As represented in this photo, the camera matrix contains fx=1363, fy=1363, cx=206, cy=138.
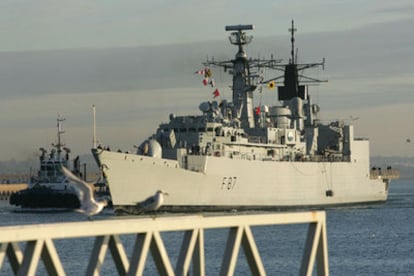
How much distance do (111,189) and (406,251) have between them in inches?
1125

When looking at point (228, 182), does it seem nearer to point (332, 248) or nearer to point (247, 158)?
point (247, 158)

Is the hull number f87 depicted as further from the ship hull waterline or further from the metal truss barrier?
the metal truss barrier

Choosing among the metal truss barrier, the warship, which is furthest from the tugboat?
the metal truss barrier

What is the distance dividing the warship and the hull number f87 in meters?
0.06

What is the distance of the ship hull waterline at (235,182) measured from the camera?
8038 centimetres

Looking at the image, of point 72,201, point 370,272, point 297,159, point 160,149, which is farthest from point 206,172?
point 370,272

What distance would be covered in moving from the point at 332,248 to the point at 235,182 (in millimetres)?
30801

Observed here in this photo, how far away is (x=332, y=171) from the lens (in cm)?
9981

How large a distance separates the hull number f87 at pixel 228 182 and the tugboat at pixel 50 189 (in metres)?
17.0

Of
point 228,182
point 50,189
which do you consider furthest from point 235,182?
point 50,189

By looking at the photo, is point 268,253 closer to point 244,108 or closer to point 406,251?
point 406,251

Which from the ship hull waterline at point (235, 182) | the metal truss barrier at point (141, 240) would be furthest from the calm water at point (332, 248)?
the metal truss barrier at point (141, 240)

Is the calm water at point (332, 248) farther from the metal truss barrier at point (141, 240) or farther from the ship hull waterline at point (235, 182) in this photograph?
the metal truss barrier at point (141, 240)

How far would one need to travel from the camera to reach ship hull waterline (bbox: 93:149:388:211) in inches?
3164
